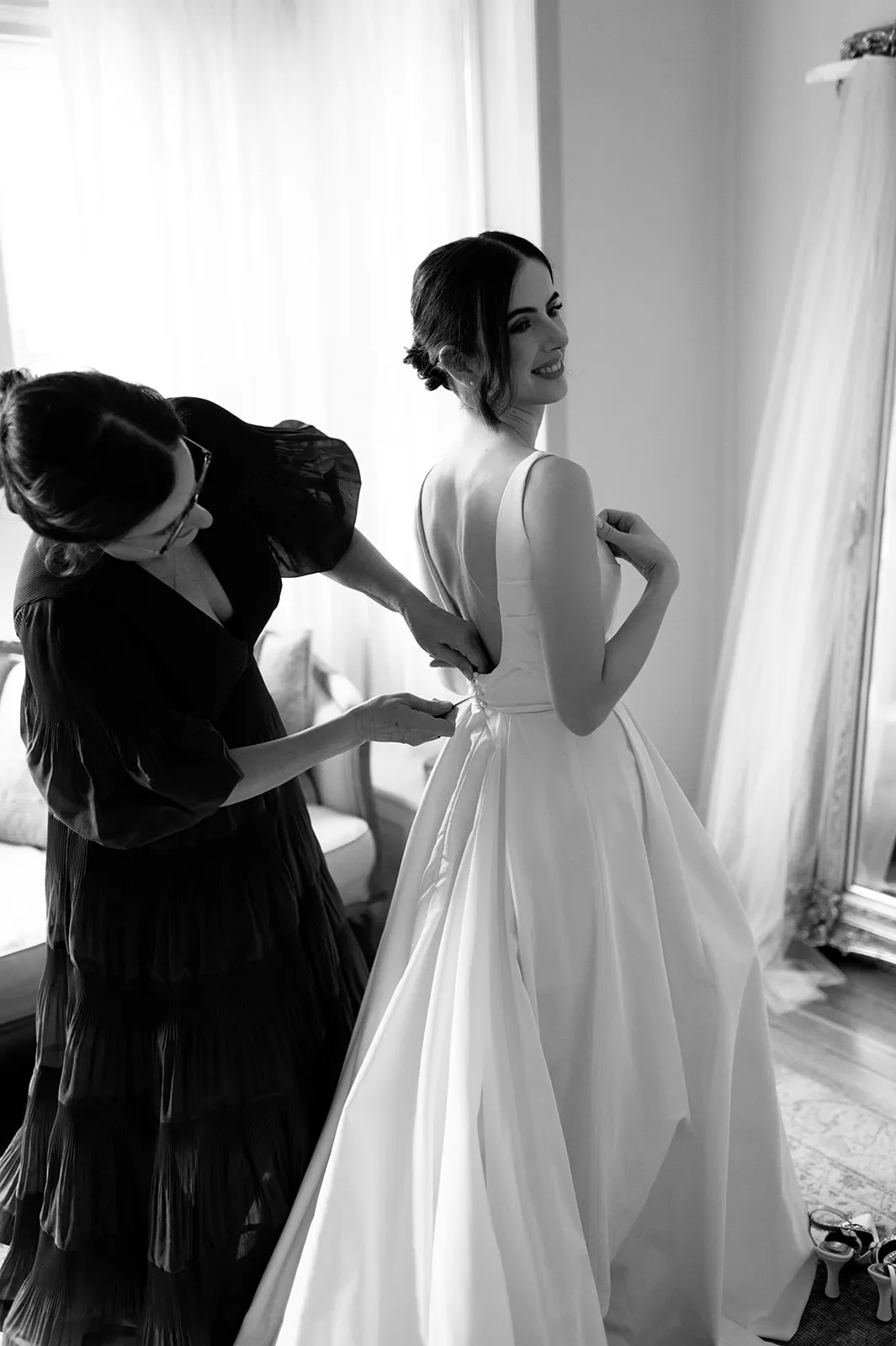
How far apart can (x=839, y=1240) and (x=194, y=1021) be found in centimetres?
113

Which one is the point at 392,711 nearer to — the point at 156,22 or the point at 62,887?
the point at 62,887

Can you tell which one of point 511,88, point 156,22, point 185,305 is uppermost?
point 156,22

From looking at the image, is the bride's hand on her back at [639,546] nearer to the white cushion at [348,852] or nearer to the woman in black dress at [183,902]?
the woman in black dress at [183,902]

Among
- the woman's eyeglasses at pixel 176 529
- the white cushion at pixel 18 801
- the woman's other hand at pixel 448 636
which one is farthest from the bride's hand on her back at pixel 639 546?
the white cushion at pixel 18 801

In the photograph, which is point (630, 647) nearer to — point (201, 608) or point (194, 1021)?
point (201, 608)

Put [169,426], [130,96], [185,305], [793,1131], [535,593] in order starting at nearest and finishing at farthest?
[169,426]
[535,593]
[793,1131]
[130,96]
[185,305]

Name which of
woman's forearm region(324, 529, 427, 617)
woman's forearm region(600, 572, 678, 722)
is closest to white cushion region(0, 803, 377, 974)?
woman's forearm region(324, 529, 427, 617)

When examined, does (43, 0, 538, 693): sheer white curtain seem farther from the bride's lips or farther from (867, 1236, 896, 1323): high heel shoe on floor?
(867, 1236, 896, 1323): high heel shoe on floor

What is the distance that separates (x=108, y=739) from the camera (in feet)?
4.34

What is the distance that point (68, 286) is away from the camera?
2934 mm

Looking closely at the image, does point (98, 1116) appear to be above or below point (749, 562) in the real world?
below

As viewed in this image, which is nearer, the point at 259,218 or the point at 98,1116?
the point at 98,1116

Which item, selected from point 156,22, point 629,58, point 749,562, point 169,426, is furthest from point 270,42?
point 169,426

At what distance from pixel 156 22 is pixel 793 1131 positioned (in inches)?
112
